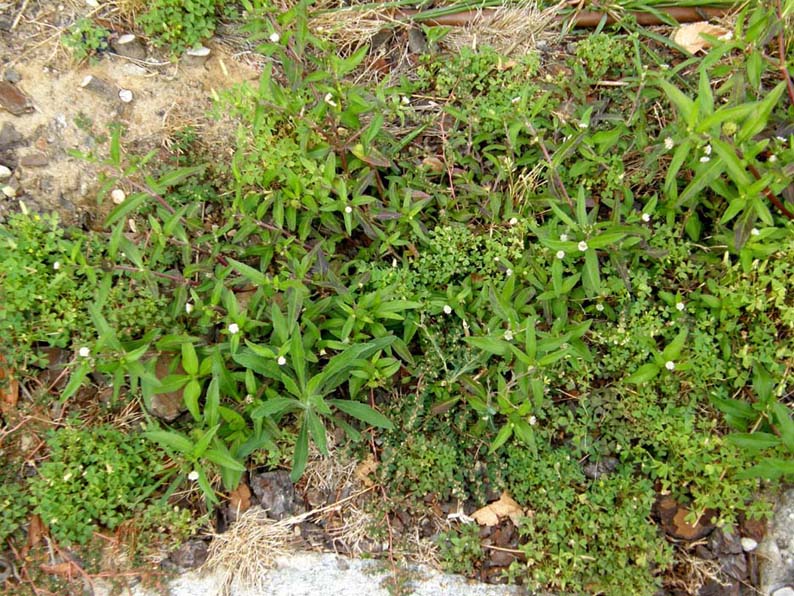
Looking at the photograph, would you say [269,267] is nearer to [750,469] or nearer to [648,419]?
[648,419]

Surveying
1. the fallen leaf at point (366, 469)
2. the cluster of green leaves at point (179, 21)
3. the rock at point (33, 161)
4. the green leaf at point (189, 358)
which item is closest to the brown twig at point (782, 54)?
the fallen leaf at point (366, 469)

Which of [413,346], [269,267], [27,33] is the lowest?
[413,346]

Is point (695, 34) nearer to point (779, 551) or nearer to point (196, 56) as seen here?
point (779, 551)

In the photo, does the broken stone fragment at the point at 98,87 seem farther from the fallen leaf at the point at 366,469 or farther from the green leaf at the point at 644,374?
the green leaf at the point at 644,374

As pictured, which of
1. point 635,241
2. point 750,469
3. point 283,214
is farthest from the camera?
point 283,214

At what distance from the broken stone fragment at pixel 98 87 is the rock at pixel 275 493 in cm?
250

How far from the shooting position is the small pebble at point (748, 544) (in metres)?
3.20

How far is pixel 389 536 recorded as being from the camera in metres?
3.29

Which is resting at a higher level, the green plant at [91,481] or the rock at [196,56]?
the rock at [196,56]

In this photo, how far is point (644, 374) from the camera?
3.18 meters

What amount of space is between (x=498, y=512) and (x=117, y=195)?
2.87 m

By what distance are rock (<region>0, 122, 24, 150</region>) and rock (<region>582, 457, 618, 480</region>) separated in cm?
378

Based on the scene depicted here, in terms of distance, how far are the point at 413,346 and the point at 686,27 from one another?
2643 millimetres

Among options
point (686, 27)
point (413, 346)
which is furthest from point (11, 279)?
point (686, 27)
